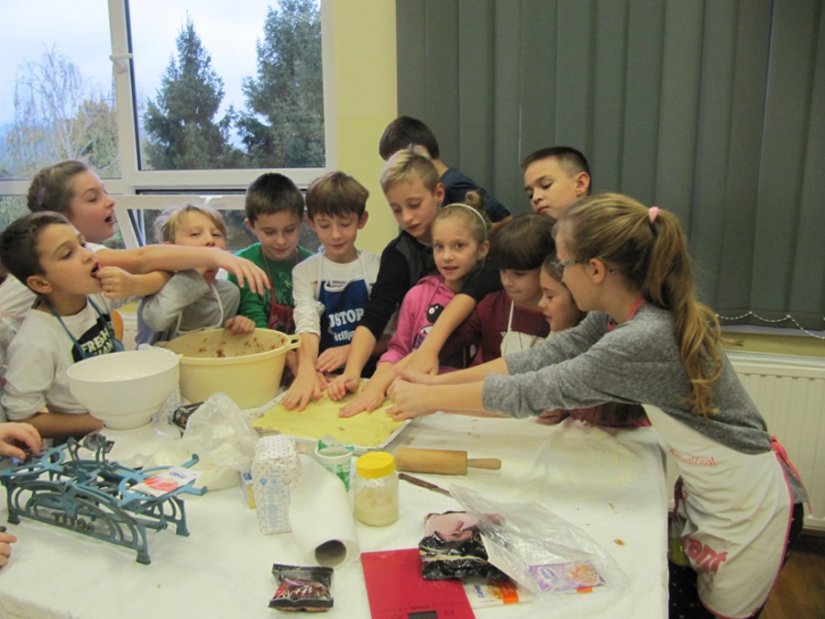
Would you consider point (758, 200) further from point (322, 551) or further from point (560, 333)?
point (322, 551)

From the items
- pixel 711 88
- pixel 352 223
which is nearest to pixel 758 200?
pixel 711 88

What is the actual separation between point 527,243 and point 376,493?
72cm

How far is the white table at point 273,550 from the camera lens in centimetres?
76

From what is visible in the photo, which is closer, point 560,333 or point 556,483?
point 556,483

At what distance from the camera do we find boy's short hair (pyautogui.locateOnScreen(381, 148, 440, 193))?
1.70m

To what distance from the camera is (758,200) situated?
76.7 inches

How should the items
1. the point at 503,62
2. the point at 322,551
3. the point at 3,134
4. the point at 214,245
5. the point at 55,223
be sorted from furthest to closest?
the point at 3,134
the point at 503,62
the point at 214,245
the point at 55,223
the point at 322,551

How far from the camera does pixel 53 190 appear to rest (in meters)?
1.67

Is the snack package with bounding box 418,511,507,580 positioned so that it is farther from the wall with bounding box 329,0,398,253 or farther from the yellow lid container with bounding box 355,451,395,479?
the wall with bounding box 329,0,398,253

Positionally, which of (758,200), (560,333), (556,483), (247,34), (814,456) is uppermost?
(247,34)

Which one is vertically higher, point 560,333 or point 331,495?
point 560,333

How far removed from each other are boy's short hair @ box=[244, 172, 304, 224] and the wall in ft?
2.17

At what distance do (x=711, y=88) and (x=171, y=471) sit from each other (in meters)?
1.91

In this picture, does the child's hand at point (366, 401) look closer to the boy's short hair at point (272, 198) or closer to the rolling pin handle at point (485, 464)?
the rolling pin handle at point (485, 464)
